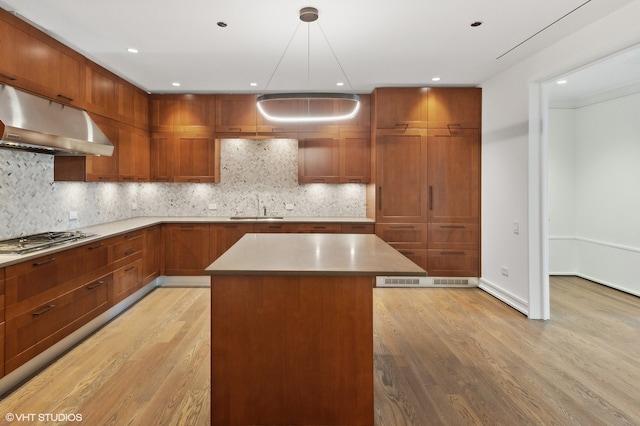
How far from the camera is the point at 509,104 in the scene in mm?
4215

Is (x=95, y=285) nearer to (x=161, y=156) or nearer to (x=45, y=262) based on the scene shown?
(x=45, y=262)

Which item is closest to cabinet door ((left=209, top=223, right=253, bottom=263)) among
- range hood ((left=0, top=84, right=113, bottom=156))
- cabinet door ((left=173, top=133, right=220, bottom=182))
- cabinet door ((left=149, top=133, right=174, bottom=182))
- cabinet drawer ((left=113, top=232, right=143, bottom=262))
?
cabinet door ((left=173, top=133, right=220, bottom=182))

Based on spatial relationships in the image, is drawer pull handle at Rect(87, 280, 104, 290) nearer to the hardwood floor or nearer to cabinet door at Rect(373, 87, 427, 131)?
the hardwood floor

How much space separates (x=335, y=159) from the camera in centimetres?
523

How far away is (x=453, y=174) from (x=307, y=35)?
2.83m

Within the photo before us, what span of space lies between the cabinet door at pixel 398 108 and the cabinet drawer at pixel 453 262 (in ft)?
5.88

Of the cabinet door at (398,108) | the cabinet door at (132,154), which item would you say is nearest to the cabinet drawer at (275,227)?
the cabinet door at (132,154)

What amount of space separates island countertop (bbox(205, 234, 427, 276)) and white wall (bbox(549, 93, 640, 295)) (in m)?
3.88

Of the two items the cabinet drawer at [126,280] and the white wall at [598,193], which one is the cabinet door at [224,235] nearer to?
the cabinet drawer at [126,280]

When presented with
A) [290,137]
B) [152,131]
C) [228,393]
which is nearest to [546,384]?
[228,393]

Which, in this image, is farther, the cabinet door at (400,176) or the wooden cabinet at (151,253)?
the cabinet door at (400,176)

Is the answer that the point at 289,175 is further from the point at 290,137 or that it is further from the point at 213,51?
the point at 213,51

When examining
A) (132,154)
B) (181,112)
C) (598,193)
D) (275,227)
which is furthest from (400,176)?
(132,154)

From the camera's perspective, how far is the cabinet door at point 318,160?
522cm
